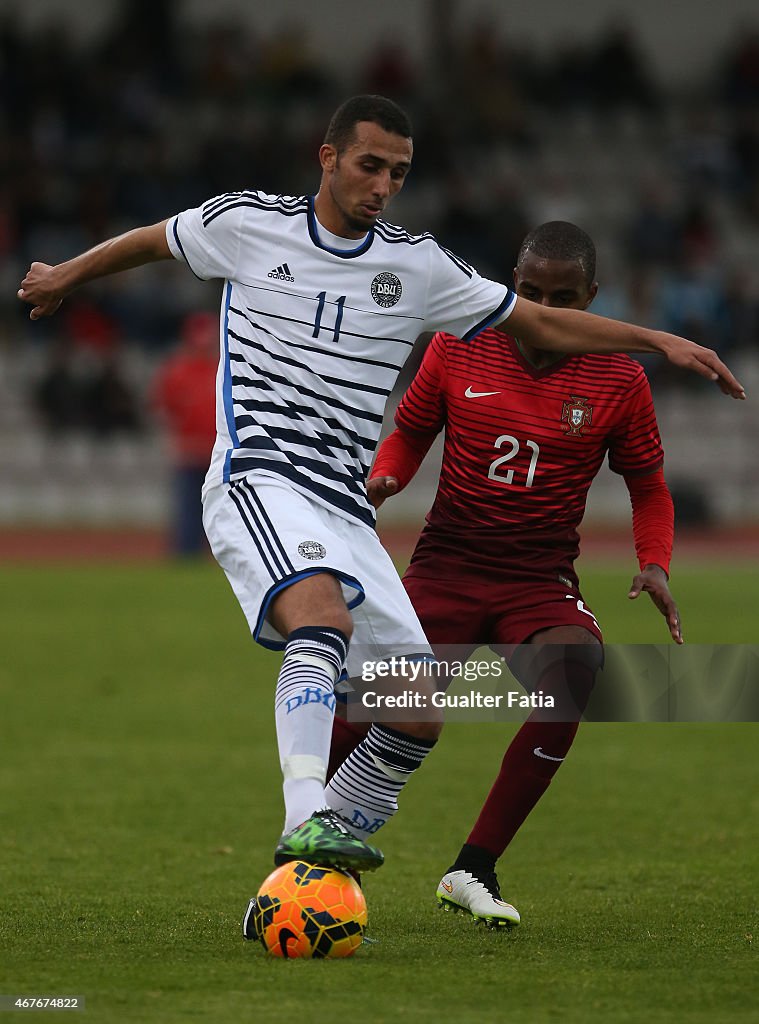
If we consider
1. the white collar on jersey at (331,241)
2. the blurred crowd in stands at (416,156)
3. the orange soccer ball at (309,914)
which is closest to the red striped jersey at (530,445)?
the white collar on jersey at (331,241)

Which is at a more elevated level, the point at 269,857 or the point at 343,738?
the point at 343,738

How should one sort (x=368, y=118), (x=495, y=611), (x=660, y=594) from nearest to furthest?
(x=368, y=118), (x=660, y=594), (x=495, y=611)

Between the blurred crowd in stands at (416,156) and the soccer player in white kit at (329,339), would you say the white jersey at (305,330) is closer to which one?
the soccer player in white kit at (329,339)

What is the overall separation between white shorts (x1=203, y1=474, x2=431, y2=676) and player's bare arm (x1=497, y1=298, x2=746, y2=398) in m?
0.77

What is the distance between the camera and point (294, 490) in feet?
15.6

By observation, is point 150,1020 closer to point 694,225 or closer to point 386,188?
point 386,188

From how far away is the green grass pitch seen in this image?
4.02 metres

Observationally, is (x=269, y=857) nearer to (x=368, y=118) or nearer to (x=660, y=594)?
(x=660, y=594)

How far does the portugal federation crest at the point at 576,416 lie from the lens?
5.49 m

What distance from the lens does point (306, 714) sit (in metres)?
4.46

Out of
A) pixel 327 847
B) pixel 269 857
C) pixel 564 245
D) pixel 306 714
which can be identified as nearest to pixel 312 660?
pixel 306 714

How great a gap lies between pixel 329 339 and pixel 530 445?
37.1 inches

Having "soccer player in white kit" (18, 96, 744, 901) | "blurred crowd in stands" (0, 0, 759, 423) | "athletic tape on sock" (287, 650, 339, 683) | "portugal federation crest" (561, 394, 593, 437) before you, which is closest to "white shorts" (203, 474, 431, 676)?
"soccer player in white kit" (18, 96, 744, 901)

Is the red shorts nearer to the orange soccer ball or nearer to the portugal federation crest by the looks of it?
the portugal federation crest
